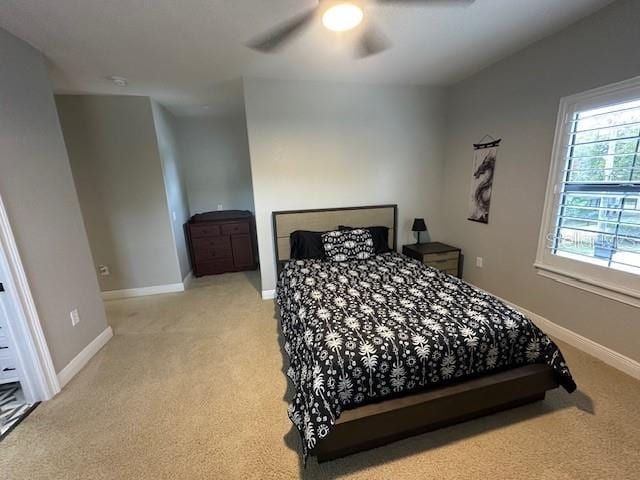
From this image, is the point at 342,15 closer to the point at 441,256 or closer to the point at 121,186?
the point at 441,256

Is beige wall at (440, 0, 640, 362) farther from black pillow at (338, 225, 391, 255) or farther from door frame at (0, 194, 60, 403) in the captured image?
door frame at (0, 194, 60, 403)

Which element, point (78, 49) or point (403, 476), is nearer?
point (403, 476)

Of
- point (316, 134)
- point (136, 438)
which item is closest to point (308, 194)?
point (316, 134)

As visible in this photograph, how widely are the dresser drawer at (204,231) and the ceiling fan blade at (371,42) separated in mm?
3049

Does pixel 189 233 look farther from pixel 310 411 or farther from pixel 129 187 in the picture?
pixel 310 411

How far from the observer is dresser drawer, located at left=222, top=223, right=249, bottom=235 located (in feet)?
14.1

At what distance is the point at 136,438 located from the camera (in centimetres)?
163

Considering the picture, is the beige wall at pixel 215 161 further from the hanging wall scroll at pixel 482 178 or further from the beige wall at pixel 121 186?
the hanging wall scroll at pixel 482 178

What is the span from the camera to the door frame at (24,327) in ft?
5.70

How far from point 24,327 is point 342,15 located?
9.36ft

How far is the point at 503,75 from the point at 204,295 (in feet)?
13.9

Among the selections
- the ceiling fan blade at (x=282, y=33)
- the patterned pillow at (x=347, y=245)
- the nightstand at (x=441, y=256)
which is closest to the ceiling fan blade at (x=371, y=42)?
the ceiling fan blade at (x=282, y=33)

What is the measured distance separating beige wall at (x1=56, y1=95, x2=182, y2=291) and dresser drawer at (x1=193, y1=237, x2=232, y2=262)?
523 millimetres

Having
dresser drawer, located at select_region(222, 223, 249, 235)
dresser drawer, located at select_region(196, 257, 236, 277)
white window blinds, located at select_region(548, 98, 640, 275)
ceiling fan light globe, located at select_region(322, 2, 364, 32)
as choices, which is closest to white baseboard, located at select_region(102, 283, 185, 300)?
dresser drawer, located at select_region(196, 257, 236, 277)
